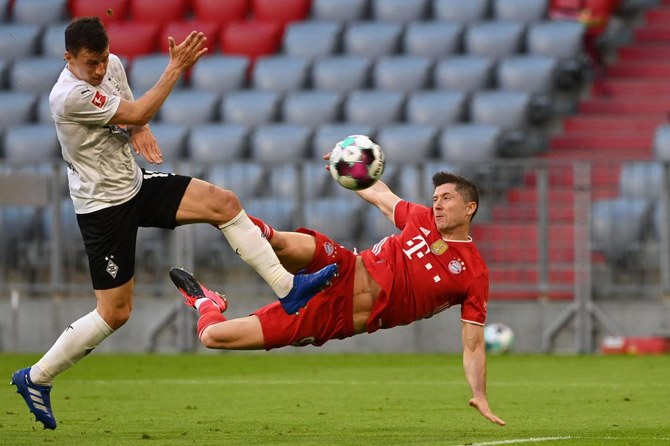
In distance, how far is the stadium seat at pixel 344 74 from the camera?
65.2 ft

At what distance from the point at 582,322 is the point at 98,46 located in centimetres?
884

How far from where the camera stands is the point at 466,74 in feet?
62.5

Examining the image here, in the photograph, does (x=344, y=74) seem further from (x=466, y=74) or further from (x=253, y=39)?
(x=253, y=39)

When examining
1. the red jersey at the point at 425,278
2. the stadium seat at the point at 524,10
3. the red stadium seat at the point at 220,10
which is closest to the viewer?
the red jersey at the point at 425,278

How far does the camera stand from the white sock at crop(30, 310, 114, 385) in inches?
345

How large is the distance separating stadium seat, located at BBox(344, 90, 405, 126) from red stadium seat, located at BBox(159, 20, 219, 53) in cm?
306

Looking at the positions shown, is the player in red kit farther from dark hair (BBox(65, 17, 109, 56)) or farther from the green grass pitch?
dark hair (BBox(65, 17, 109, 56))

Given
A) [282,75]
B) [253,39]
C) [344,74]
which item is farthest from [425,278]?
[253,39]

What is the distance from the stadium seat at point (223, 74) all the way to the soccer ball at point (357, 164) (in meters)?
12.0

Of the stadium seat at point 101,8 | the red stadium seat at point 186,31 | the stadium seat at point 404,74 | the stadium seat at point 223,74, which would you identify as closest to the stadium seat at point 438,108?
the stadium seat at point 404,74

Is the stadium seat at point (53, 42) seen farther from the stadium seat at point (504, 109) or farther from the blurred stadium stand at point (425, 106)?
the stadium seat at point (504, 109)

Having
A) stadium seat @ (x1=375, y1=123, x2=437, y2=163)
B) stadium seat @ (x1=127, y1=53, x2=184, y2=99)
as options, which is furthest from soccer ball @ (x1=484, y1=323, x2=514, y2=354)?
stadium seat @ (x1=127, y1=53, x2=184, y2=99)

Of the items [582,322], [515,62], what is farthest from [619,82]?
[582,322]

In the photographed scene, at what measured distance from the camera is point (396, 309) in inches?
342
